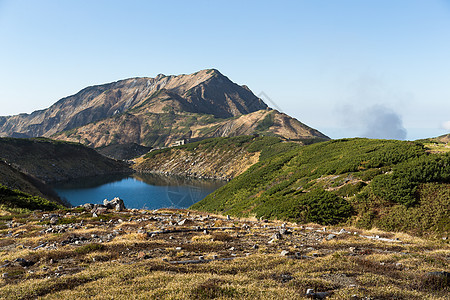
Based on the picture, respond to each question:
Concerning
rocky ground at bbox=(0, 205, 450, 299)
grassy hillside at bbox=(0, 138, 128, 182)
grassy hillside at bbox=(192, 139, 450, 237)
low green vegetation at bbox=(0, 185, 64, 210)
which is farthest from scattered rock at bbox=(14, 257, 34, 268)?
grassy hillside at bbox=(0, 138, 128, 182)

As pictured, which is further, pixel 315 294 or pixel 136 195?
pixel 136 195

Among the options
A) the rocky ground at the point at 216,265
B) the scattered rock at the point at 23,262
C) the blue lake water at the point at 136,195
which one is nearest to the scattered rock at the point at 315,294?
the rocky ground at the point at 216,265

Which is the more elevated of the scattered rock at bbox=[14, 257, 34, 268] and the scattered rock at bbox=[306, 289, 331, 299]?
the scattered rock at bbox=[306, 289, 331, 299]

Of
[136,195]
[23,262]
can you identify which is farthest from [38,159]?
[23,262]

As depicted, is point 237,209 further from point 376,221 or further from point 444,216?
point 444,216

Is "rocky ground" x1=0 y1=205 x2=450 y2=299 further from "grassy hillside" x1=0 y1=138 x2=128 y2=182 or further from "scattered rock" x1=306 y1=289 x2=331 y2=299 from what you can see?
"grassy hillside" x1=0 y1=138 x2=128 y2=182

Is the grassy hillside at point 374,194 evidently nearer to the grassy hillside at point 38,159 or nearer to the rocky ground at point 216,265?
the rocky ground at point 216,265

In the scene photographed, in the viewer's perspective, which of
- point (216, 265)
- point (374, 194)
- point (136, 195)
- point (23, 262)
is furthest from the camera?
point (136, 195)

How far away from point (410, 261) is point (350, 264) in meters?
3.63

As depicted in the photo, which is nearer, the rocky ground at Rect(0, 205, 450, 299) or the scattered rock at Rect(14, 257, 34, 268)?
the rocky ground at Rect(0, 205, 450, 299)

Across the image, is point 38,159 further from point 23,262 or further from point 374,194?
point 374,194

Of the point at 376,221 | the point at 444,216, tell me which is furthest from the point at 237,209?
the point at 444,216

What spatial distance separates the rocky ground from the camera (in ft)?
35.9

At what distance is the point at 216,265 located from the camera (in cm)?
1459
